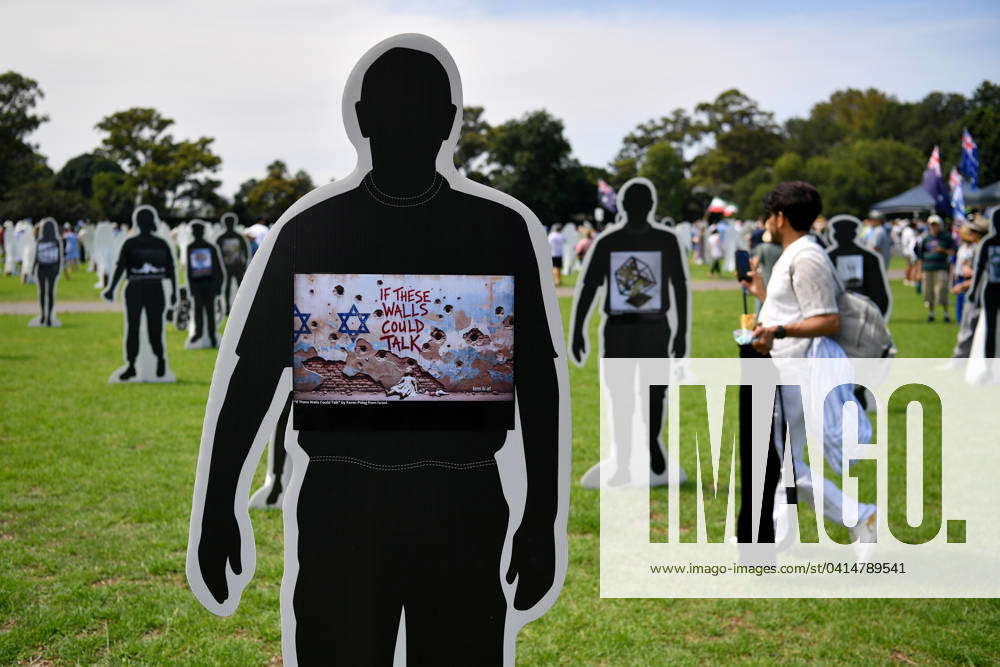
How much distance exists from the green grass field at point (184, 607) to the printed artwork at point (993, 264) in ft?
20.2

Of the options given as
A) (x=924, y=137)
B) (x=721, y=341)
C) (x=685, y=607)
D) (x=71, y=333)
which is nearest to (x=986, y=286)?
(x=721, y=341)

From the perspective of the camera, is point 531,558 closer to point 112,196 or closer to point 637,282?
point 637,282

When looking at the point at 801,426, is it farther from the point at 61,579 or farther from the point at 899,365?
the point at 899,365

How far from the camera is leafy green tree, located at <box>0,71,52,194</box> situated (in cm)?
6028

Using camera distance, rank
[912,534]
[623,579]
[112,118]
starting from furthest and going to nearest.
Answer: [112,118]
[912,534]
[623,579]

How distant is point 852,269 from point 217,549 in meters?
9.29

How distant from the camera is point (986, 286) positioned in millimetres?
11961

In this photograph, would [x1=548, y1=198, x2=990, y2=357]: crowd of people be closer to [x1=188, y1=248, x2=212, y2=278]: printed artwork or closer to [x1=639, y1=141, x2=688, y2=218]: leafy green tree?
[x1=188, y1=248, x2=212, y2=278]: printed artwork

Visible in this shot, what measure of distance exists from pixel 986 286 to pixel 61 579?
35.3 ft

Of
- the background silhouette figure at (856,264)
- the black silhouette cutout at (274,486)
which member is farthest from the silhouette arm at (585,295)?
the background silhouette figure at (856,264)

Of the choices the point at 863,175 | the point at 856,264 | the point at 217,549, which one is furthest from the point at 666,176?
the point at 217,549

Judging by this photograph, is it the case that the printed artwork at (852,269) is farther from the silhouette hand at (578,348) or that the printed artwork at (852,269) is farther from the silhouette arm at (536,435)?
the silhouette arm at (536,435)

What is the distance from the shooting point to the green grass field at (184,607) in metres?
4.82

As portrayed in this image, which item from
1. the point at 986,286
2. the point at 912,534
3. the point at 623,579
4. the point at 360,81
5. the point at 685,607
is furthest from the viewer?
the point at 986,286
